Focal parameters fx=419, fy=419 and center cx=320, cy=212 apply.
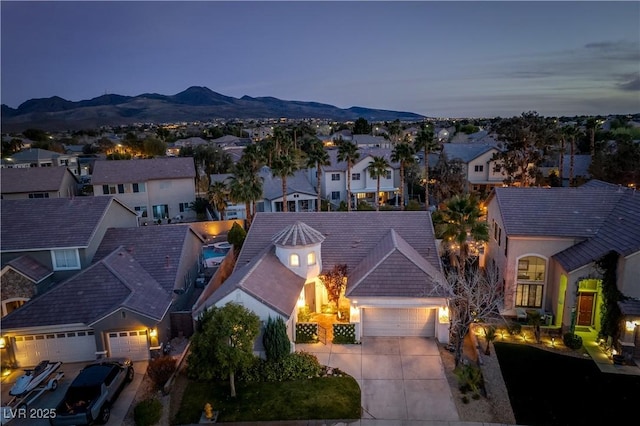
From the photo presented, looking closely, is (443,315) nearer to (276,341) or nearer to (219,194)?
(276,341)

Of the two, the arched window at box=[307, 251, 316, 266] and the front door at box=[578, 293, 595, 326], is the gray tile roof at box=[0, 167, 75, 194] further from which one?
the front door at box=[578, 293, 595, 326]

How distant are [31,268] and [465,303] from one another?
2426 centimetres

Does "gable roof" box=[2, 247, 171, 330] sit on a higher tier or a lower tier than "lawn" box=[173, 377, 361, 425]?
higher

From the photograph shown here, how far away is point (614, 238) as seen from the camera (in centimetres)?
2191

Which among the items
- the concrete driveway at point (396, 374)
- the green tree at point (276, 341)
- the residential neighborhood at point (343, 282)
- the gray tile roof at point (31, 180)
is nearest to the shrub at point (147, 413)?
the residential neighborhood at point (343, 282)

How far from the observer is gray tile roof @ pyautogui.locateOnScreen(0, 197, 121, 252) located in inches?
973

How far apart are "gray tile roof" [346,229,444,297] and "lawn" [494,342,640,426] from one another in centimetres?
504

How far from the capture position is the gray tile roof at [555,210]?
24109 mm

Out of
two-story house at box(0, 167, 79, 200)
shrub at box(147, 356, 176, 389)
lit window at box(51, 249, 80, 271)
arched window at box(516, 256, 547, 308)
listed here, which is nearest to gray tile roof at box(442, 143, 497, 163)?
arched window at box(516, 256, 547, 308)

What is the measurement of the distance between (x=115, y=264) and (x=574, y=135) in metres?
54.0

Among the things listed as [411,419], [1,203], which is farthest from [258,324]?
[1,203]

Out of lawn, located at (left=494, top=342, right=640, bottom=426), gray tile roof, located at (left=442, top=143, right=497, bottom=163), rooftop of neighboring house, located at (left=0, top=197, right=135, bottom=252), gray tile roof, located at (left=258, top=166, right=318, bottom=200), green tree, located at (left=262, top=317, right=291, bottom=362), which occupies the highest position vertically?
gray tile roof, located at (left=442, top=143, right=497, bottom=163)

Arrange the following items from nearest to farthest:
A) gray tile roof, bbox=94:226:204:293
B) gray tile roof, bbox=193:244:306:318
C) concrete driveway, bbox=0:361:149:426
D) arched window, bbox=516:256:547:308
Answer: concrete driveway, bbox=0:361:149:426
gray tile roof, bbox=193:244:306:318
arched window, bbox=516:256:547:308
gray tile roof, bbox=94:226:204:293

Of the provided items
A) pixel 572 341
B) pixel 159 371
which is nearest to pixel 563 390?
pixel 572 341
